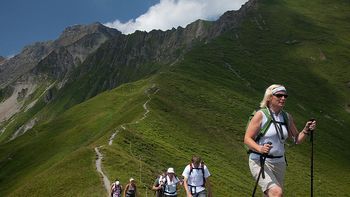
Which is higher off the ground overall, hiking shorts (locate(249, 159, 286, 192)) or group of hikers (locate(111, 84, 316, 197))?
group of hikers (locate(111, 84, 316, 197))

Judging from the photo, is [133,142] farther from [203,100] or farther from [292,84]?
[292,84]

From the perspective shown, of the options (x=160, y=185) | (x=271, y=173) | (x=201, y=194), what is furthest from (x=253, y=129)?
(x=160, y=185)

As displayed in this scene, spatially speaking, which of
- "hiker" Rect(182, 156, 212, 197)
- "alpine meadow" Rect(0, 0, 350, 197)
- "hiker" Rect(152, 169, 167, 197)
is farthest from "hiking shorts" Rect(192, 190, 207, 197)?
"alpine meadow" Rect(0, 0, 350, 197)

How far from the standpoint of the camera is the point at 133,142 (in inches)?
2527

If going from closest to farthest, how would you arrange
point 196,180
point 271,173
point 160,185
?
point 271,173, point 196,180, point 160,185

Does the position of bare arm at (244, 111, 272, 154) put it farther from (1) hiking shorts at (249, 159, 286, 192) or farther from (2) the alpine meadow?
(2) the alpine meadow

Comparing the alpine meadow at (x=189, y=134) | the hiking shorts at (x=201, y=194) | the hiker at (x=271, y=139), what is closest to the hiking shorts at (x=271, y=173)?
the hiker at (x=271, y=139)

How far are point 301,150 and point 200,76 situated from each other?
1819 inches

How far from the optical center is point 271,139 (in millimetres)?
10875

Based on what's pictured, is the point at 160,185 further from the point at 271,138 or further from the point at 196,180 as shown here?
the point at 271,138

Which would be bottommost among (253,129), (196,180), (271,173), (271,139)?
(196,180)

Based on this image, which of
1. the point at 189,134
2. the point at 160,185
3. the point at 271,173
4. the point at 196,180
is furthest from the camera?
the point at 189,134

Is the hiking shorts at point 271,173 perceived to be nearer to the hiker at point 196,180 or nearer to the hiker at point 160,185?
the hiker at point 196,180

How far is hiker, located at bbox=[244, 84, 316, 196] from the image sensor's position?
10719 mm
